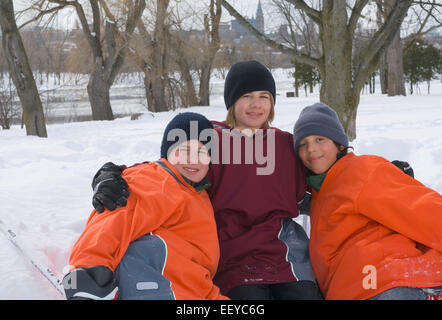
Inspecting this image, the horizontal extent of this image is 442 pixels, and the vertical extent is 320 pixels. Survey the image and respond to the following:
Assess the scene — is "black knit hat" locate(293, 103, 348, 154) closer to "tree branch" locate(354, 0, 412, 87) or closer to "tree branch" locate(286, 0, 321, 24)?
"tree branch" locate(286, 0, 321, 24)

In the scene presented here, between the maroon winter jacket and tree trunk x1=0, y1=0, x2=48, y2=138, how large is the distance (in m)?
7.22

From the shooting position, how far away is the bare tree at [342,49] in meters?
4.52

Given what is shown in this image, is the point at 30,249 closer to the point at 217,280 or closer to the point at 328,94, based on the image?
the point at 217,280

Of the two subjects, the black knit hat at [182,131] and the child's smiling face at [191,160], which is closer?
the child's smiling face at [191,160]

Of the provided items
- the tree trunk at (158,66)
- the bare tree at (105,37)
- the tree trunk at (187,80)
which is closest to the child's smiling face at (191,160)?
the bare tree at (105,37)

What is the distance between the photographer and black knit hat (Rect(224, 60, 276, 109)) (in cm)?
228

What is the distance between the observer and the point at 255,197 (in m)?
2.07

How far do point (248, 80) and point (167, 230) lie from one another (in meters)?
0.99

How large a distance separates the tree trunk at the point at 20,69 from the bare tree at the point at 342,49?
5.38m

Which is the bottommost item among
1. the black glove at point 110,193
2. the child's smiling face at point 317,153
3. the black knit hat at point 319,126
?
the black glove at point 110,193

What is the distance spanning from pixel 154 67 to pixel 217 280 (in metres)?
16.5

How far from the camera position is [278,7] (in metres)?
21.9

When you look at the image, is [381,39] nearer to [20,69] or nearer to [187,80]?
[20,69]

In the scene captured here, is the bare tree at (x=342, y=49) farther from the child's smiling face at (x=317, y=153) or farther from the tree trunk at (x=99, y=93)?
the tree trunk at (x=99, y=93)
